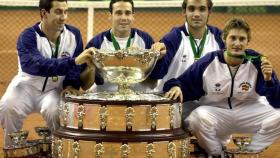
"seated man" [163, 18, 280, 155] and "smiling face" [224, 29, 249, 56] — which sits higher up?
"smiling face" [224, 29, 249, 56]

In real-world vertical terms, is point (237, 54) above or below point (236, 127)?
above

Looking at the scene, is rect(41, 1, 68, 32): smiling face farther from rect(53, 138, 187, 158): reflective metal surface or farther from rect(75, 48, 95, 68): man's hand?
rect(53, 138, 187, 158): reflective metal surface

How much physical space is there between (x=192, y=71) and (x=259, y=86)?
56 centimetres

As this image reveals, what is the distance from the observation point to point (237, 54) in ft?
21.1

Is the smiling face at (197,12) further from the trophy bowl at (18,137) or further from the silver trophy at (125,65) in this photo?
the trophy bowl at (18,137)

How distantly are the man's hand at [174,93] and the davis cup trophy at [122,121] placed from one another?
0.34 feet

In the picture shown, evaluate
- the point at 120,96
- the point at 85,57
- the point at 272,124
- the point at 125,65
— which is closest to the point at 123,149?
the point at 120,96

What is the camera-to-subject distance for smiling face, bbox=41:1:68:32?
22.0ft

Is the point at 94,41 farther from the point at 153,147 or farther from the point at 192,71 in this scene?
the point at 153,147

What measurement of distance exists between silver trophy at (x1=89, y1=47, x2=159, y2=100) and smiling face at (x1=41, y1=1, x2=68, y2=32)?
0.74 m

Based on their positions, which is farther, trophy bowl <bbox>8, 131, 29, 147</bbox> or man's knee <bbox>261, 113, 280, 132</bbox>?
man's knee <bbox>261, 113, 280, 132</bbox>

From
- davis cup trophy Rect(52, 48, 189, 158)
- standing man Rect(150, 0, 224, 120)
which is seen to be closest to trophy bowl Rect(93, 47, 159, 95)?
davis cup trophy Rect(52, 48, 189, 158)

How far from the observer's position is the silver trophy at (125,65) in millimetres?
5984

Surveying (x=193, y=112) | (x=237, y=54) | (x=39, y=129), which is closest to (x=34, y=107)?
(x=39, y=129)
